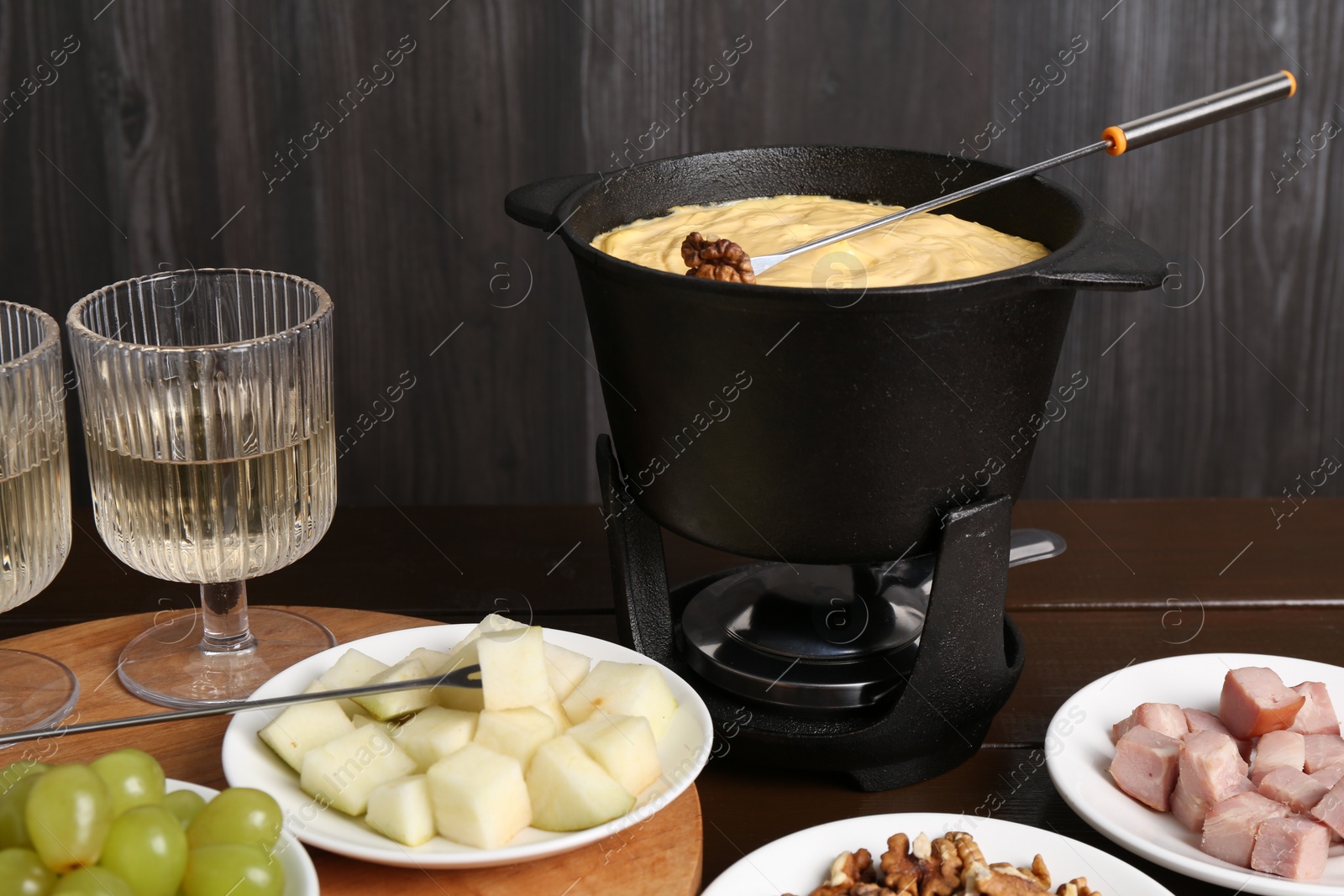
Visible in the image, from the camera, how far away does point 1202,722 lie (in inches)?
41.8

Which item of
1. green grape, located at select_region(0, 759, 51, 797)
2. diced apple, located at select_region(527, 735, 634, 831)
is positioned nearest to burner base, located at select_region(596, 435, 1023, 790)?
diced apple, located at select_region(527, 735, 634, 831)

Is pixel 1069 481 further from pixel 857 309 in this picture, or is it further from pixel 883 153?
pixel 857 309

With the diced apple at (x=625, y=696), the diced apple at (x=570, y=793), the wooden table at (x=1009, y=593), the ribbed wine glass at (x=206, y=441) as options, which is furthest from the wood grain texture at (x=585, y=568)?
the diced apple at (x=570, y=793)

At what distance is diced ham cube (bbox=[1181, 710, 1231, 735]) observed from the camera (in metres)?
1.05

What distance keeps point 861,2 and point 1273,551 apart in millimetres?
1004

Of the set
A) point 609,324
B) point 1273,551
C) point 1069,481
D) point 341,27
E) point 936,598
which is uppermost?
point 341,27

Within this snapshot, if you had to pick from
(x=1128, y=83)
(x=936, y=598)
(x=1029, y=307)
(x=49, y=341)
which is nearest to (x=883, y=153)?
(x=1029, y=307)

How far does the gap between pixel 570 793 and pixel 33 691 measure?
0.51 meters

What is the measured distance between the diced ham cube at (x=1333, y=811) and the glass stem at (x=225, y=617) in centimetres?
83

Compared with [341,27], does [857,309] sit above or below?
below

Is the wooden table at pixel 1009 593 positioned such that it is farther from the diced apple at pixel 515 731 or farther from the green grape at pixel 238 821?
the green grape at pixel 238 821

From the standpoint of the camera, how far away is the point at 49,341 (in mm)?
985

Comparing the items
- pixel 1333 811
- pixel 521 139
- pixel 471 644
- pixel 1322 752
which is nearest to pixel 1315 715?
pixel 1322 752

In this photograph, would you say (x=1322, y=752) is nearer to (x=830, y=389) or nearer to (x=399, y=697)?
(x=830, y=389)
